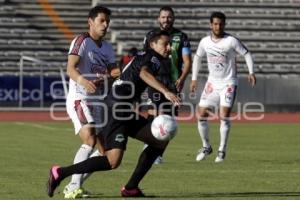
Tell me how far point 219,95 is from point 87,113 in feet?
19.3

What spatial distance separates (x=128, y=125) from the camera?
10.8m

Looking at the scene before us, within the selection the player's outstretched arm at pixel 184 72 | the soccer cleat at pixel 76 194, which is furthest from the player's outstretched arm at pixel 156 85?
the player's outstretched arm at pixel 184 72

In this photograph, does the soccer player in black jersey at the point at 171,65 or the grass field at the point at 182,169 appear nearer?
the grass field at the point at 182,169

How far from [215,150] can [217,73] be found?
2.73 metres

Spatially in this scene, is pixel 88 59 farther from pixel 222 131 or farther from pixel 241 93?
pixel 241 93

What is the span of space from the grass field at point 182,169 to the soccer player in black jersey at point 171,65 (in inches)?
38.2

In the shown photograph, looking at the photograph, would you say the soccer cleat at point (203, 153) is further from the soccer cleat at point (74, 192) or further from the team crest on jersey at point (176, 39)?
the soccer cleat at point (74, 192)

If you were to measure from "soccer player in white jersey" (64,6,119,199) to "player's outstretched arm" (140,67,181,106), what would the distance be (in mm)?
588

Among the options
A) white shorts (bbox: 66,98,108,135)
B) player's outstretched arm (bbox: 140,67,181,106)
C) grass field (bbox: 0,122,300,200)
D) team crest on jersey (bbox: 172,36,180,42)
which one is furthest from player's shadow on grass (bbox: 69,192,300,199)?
team crest on jersey (bbox: 172,36,180,42)

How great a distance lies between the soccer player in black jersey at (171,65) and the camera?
14805 mm

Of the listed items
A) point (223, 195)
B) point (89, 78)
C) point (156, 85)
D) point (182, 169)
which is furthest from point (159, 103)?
point (156, 85)

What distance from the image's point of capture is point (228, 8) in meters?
40.6

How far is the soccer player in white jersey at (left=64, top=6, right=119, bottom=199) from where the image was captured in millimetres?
11070

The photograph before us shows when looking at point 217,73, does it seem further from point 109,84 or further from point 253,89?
point 253,89
